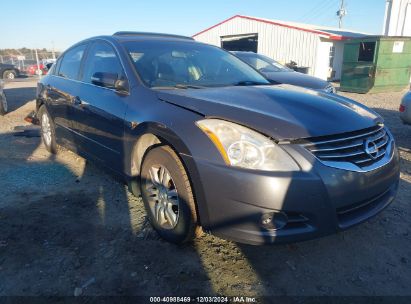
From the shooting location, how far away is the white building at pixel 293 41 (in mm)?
20344

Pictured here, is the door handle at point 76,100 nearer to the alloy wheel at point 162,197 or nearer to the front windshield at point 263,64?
the alloy wheel at point 162,197

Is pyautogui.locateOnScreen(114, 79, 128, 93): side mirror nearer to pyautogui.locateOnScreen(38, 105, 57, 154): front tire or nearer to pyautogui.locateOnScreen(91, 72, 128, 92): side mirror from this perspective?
pyautogui.locateOnScreen(91, 72, 128, 92): side mirror

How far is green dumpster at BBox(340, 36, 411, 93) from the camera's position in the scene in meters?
13.6

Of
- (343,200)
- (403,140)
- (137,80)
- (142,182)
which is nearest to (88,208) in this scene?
(142,182)

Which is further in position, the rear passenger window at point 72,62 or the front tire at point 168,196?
the rear passenger window at point 72,62

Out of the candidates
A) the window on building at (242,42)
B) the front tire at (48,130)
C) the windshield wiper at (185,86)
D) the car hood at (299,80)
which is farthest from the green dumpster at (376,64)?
the windshield wiper at (185,86)

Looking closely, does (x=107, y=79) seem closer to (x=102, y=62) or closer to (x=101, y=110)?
(x=101, y=110)

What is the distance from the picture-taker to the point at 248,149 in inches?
85.8

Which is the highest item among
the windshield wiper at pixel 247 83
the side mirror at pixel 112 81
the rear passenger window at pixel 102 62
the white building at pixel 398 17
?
the white building at pixel 398 17

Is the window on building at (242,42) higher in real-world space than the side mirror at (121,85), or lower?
higher

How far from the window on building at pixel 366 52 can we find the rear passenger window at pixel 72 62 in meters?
12.9

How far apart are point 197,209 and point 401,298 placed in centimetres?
147

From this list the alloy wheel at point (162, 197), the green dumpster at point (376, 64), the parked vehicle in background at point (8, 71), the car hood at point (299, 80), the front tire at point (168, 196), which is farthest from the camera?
the parked vehicle in background at point (8, 71)

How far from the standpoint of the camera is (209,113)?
2387 mm
